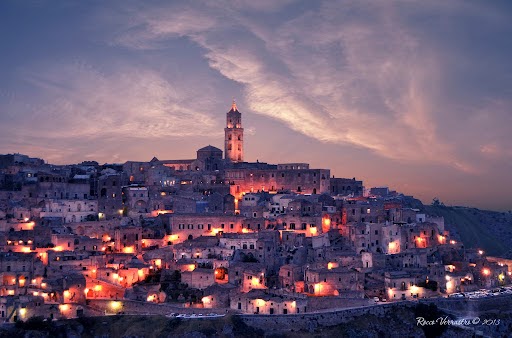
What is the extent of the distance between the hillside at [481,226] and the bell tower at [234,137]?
2291 cm

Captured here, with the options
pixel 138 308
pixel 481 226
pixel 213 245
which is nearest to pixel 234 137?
pixel 213 245

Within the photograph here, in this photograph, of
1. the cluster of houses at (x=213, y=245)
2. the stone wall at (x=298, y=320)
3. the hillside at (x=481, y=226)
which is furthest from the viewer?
the hillside at (x=481, y=226)

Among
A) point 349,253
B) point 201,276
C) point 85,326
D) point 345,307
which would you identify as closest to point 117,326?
point 85,326

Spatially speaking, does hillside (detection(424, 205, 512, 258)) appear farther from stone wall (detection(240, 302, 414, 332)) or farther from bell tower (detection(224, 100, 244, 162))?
stone wall (detection(240, 302, 414, 332))

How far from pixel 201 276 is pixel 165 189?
65.0 feet

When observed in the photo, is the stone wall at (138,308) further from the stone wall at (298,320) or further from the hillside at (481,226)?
the hillside at (481,226)

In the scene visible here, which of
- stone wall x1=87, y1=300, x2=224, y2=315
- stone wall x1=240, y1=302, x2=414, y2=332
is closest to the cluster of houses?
stone wall x1=87, y1=300, x2=224, y2=315

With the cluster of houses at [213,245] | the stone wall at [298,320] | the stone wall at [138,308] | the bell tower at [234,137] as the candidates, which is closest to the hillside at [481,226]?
the cluster of houses at [213,245]

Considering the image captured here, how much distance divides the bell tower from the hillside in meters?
22.9

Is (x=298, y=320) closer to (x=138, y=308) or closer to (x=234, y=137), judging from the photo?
(x=138, y=308)

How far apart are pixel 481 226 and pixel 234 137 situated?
35231 mm

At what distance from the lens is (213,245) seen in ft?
171

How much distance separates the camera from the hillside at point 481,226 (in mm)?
81750

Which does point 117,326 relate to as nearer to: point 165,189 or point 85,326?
point 85,326
